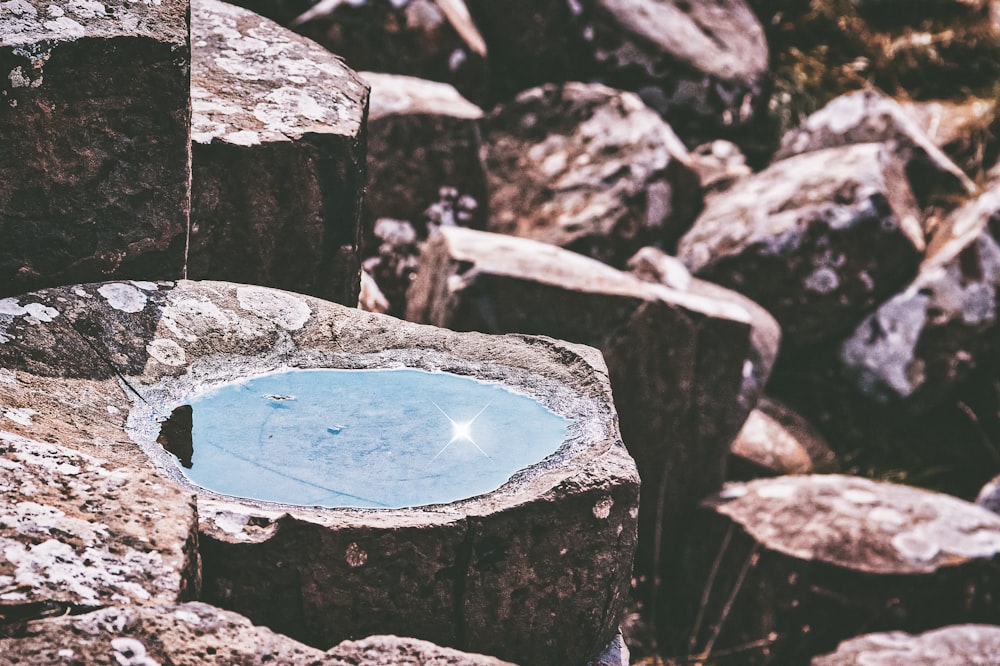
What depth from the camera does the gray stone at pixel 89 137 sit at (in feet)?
7.18

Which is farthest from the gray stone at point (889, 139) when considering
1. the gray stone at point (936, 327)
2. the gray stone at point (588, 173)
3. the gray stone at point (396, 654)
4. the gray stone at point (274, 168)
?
the gray stone at point (396, 654)

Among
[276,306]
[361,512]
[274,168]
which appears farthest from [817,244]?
[361,512]

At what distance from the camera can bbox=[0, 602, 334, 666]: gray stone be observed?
54.9 inches

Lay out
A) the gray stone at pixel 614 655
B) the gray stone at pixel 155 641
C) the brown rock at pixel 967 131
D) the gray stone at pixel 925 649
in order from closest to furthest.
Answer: the gray stone at pixel 155 641 < the gray stone at pixel 614 655 < the gray stone at pixel 925 649 < the brown rock at pixel 967 131

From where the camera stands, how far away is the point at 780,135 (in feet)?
24.1

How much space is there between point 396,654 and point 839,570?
288 centimetres

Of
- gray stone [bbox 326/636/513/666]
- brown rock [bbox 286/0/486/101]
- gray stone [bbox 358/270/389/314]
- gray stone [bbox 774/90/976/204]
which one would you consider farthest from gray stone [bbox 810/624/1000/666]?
brown rock [bbox 286/0/486/101]

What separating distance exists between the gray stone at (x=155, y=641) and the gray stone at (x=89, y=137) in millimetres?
1009

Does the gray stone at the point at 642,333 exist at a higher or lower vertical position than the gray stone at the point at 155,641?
lower

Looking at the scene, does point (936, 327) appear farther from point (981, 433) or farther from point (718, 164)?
point (718, 164)

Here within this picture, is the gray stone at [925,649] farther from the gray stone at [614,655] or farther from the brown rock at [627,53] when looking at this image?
the brown rock at [627,53]

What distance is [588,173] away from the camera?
5707 millimetres

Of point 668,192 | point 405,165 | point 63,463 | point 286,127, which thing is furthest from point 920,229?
point 63,463

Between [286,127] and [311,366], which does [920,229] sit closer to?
[286,127]
